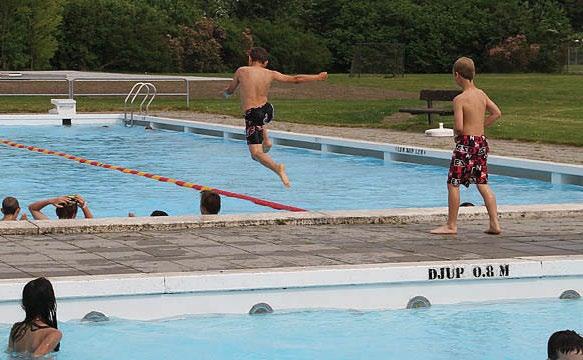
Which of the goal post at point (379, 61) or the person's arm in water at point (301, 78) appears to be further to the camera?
the goal post at point (379, 61)

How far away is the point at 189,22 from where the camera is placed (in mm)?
59406

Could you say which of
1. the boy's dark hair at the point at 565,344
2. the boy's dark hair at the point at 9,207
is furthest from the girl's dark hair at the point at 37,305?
the boy's dark hair at the point at 9,207

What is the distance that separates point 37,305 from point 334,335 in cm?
218

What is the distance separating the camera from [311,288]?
329 inches

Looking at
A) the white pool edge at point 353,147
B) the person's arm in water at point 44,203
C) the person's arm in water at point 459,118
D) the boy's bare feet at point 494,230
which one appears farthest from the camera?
the white pool edge at point 353,147

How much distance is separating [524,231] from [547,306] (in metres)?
1.91

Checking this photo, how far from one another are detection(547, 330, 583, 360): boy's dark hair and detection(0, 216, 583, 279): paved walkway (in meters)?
2.87

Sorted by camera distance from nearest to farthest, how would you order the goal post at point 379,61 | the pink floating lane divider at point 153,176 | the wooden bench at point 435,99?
1. the pink floating lane divider at point 153,176
2. the wooden bench at point 435,99
3. the goal post at point 379,61

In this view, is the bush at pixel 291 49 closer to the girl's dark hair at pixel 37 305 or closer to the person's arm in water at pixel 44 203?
the person's arm in water at pixel 44 203

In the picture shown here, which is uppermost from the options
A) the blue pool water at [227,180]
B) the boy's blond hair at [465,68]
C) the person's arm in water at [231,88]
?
the boy's blond hair at [465,68]

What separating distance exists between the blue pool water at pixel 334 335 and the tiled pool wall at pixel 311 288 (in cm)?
8

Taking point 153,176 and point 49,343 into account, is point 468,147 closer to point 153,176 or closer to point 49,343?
point 49,343

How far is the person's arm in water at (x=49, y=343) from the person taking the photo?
7.02 m

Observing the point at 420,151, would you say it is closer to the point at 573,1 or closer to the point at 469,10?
the point at 469,10
